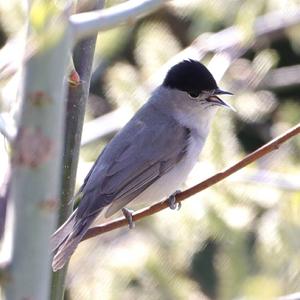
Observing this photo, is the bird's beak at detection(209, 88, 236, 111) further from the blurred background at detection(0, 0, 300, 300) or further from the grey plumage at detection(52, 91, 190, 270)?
the grey plumage at detection(52, 91, 190, 270)

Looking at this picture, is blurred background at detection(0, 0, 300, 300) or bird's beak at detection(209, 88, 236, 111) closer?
blurred background at detection(0, 0, 300, 300)

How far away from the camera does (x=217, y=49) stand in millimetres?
3490

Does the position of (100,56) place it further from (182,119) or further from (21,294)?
A: (21,294)

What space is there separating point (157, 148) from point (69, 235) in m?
0.76

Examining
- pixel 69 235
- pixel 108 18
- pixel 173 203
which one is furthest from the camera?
pixel 173 203

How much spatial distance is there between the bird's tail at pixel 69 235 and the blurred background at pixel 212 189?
0.29 m

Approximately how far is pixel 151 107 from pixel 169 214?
45cm

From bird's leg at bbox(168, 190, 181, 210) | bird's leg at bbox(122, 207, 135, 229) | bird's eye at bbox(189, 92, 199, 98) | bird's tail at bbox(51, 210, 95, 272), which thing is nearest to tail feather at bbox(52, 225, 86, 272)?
bird's tail at bbox(51, 210, 95, 272)

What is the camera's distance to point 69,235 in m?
2.51

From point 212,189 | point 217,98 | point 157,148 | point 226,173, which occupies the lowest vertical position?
point 212,189

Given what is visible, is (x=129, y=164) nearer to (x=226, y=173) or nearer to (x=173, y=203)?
(x=173, y=203)

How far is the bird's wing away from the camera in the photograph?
9.32 feet

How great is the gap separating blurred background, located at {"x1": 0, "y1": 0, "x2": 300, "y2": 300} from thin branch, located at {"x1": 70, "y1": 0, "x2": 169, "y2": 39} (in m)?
1.35

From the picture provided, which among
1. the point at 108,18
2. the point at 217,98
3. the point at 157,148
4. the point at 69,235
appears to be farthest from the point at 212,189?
the point at 108,18
